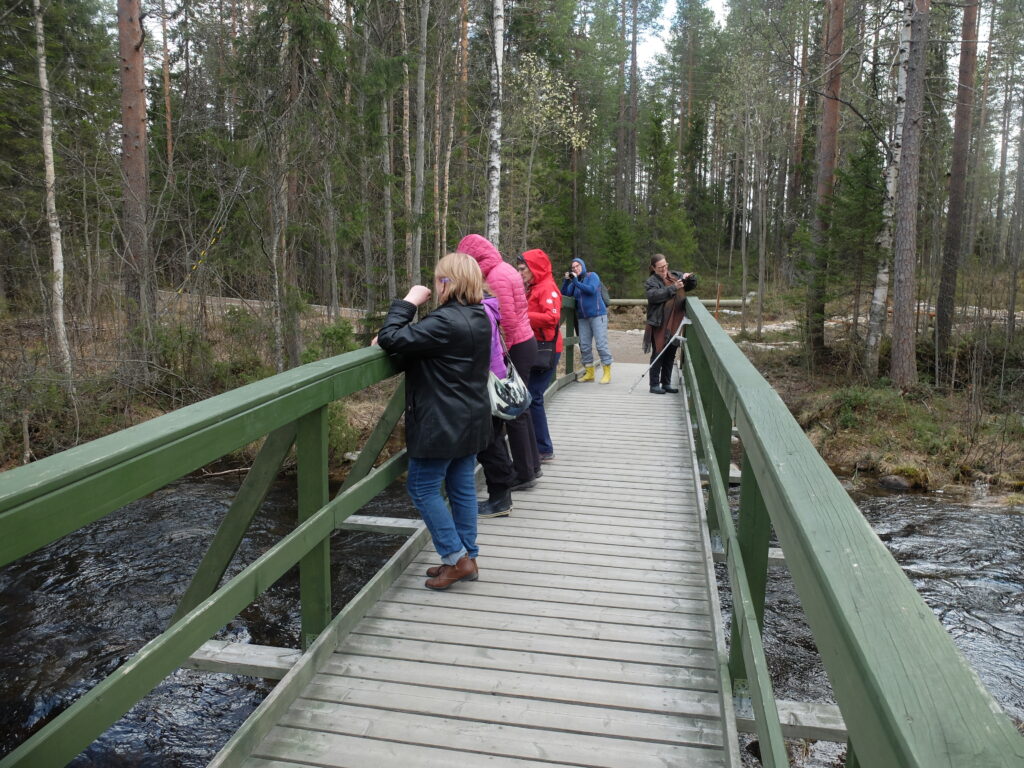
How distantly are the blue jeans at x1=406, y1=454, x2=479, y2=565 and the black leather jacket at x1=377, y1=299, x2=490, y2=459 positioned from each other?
0.13 metres

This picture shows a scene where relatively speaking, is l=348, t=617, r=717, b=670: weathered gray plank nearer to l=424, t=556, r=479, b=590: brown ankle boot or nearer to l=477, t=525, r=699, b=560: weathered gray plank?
l=424, t=556, r=479, b=590: brown ankle boot

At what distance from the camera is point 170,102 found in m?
25.0

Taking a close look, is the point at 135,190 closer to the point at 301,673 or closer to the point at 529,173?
the point at 301,673

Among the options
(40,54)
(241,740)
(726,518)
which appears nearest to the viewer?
(241,740)

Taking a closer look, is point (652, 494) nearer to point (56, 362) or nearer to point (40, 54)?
point (56, 362)

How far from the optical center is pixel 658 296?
Result: 8.86m

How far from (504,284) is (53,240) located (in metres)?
10.6

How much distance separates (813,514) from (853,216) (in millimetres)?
16613

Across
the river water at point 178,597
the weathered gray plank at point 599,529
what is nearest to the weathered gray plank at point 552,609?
the weathered gray plank at point 599,529

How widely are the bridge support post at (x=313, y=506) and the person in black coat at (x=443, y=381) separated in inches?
20.0

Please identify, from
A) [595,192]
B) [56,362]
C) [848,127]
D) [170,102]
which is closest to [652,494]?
[56,362]

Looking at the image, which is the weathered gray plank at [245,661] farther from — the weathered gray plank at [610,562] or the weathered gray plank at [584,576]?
the weathered gray plank at [610,562]

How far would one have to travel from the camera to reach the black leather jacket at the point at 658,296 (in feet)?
29.0

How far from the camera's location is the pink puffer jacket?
15.8 feet
